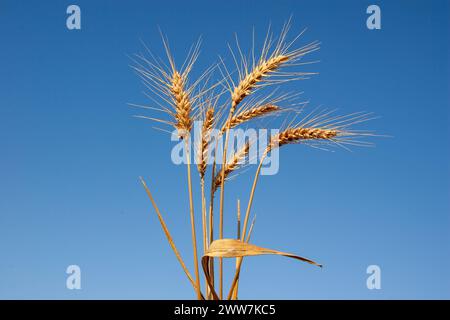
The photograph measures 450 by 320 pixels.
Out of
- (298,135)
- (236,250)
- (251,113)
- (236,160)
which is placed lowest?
(236,250)

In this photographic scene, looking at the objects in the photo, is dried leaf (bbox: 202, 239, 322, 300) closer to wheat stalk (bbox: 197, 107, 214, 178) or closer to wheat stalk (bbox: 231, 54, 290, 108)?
wheat stalk (bbox: 197, 107, 214, 178)

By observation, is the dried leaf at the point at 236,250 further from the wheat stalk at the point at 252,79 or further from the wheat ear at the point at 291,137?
the wheat stalk at the point at 252,79

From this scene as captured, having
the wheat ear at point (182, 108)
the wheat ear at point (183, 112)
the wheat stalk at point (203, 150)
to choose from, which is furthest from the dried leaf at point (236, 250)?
the wheat ear at point (182, 108)

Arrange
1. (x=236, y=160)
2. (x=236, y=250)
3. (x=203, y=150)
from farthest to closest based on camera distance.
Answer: (x=236, y=160), (x=203, y=150), (x=236, y=250)

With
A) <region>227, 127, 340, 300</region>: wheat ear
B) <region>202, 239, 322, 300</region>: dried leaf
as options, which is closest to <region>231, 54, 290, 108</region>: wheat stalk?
<region>227, 127, 340, 300</region>: wheat ear

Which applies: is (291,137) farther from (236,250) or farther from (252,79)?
(236,250)

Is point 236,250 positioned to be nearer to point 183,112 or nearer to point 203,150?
point 203,150

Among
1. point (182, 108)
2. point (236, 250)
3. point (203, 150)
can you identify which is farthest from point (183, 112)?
point (236, 250)

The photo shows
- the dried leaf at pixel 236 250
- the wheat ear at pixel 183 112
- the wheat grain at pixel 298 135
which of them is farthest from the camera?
the wheat grain at pixel 298 135

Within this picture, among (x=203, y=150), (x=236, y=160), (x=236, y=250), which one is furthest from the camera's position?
(x=236, y=160)

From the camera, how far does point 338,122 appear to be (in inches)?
106

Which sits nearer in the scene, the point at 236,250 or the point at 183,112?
the point at 236,250

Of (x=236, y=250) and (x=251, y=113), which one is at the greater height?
(x=251, y=113)
